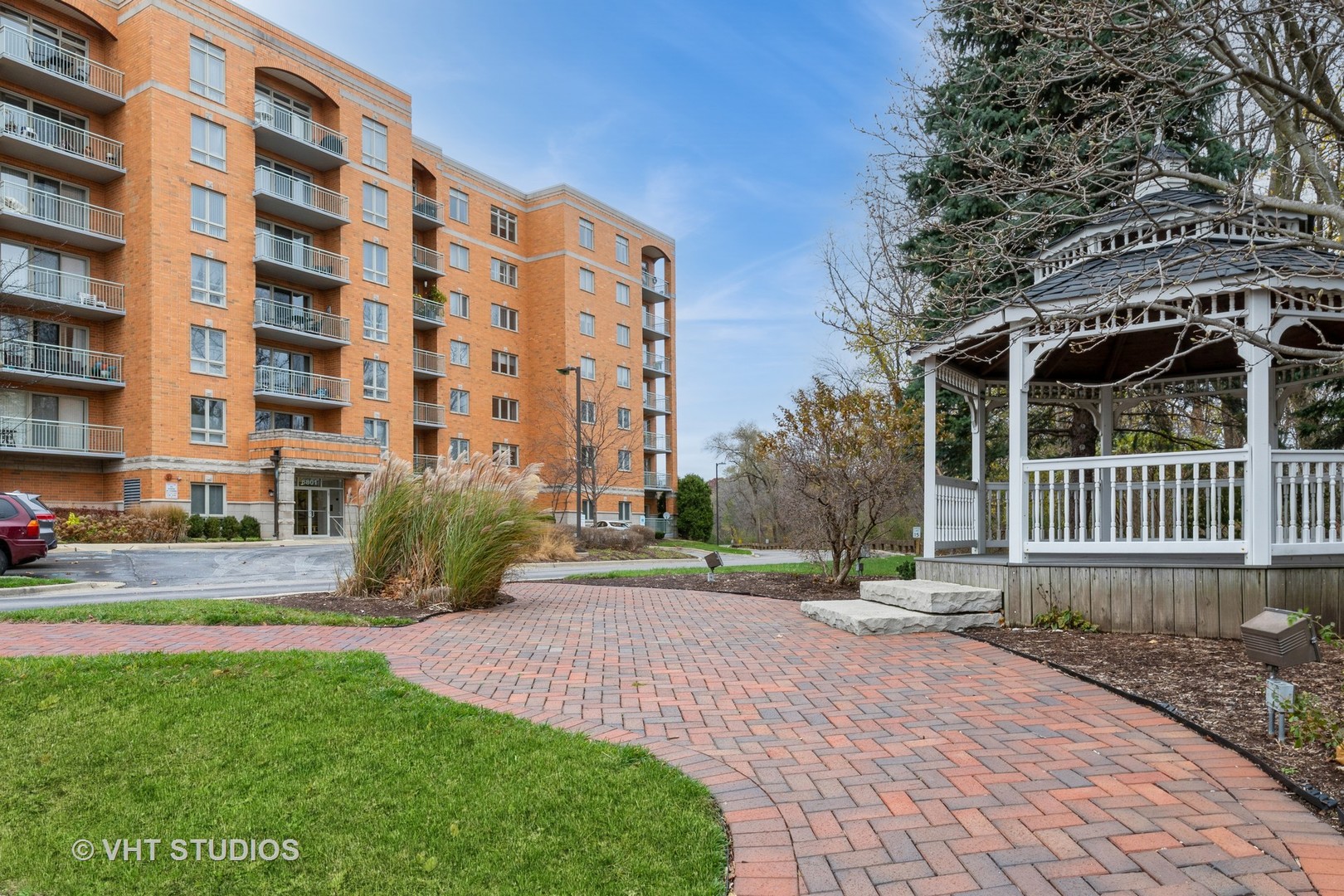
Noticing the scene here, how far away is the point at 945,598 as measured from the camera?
780cm

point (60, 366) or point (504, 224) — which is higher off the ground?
point (504, 224)

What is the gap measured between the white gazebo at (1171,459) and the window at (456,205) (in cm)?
3493

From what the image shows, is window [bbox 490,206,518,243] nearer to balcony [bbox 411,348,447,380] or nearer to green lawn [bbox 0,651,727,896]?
balcony [bbox 411,348,447,380]

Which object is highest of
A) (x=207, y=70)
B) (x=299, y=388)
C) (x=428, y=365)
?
(x=207, y=70)

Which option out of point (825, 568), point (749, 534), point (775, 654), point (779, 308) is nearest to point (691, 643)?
point (775, 654)

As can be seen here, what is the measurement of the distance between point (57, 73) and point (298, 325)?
10360 mm

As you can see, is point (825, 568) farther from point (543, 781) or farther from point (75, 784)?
point (75, 784)

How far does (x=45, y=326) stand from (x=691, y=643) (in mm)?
28645

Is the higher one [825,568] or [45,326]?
[45,326]

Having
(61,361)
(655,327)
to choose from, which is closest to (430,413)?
(61,361)

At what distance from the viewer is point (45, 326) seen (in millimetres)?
26328

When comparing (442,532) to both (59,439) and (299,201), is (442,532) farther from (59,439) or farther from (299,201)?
(299,201)

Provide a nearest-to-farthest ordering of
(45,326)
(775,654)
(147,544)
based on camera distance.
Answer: (775,654), (147,544), (45,326)

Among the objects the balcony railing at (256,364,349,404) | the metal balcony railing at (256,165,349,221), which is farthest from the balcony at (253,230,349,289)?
the balcony railing at (256,364,349,404)
